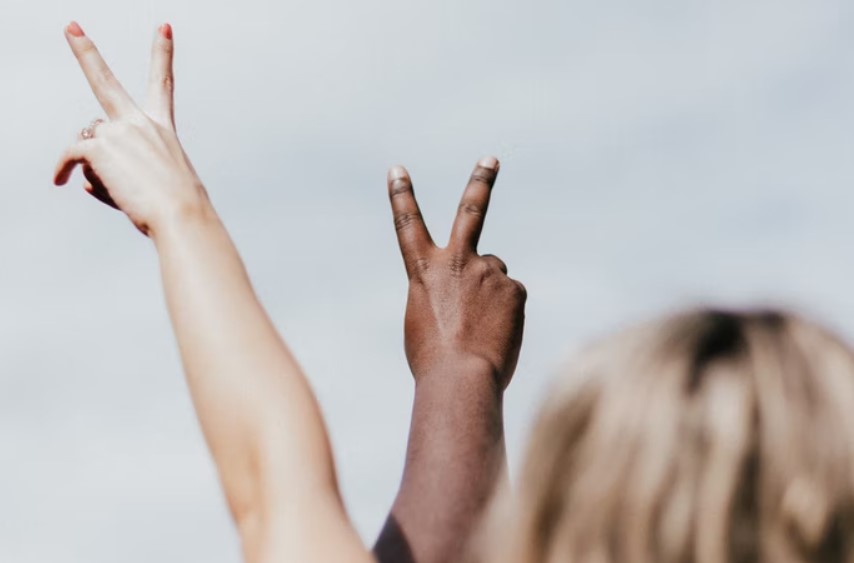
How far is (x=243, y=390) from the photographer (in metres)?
3.36

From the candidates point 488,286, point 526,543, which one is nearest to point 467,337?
point 488,286

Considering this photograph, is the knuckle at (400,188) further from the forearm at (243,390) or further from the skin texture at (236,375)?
Answer: the forearm at (243,390)

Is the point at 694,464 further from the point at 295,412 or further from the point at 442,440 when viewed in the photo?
the point at 442,440

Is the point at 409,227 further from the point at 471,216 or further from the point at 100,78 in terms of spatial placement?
the point at 100,78

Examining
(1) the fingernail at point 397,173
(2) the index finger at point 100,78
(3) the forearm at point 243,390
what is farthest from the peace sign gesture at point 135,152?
(1) the fingernail at point 397,173

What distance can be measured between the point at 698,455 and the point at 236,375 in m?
1.00

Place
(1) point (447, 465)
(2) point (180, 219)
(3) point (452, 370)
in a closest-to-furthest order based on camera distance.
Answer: (2) point (180, 219) → (1) point (447, 465) → (3) point (452, 370)

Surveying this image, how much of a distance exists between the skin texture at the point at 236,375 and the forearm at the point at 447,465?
61 centimetres

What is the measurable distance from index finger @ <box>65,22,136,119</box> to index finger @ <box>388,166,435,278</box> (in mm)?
954

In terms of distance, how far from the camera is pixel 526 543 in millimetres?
2969

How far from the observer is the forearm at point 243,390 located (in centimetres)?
329

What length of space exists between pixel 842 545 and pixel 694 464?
28cm

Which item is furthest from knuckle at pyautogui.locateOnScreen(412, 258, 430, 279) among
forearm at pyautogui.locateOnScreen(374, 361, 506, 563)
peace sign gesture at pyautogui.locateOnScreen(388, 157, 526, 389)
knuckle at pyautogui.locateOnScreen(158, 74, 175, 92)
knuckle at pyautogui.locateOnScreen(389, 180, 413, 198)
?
knuckle at pyautogui.locateOnScreen(158, 74, 175, 92)

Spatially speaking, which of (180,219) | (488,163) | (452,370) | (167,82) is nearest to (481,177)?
(488,163)
